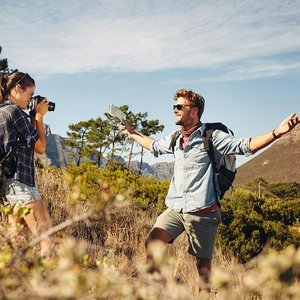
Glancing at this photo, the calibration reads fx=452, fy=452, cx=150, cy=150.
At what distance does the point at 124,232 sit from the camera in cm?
620

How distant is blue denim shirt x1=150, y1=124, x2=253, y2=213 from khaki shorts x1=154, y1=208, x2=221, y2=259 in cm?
10

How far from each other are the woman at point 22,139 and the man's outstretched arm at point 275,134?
5.64 ft

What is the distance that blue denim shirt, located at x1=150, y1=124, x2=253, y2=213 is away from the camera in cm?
390

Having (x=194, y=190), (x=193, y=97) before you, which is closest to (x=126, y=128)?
(x=193, y=97)

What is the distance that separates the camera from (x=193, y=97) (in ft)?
13.9

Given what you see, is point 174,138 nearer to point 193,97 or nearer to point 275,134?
point 193,97

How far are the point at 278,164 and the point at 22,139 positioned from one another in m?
132

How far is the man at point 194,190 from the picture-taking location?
3.92 metres

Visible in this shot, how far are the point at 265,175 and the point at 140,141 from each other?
123814 millimetres

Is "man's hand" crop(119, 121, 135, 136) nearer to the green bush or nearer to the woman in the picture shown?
the woman

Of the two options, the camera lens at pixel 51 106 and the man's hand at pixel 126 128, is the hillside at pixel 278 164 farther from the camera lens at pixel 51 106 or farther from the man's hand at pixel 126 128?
the camera lens at pixel 51 106

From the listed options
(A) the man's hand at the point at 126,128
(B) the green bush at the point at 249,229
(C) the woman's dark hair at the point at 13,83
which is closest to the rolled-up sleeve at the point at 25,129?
(C) the woman's dark hair at the point at 13,83

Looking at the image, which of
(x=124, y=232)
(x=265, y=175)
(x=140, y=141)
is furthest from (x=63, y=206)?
(x=265, y=175)

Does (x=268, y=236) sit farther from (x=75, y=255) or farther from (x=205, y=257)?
(x=75, y=255)
